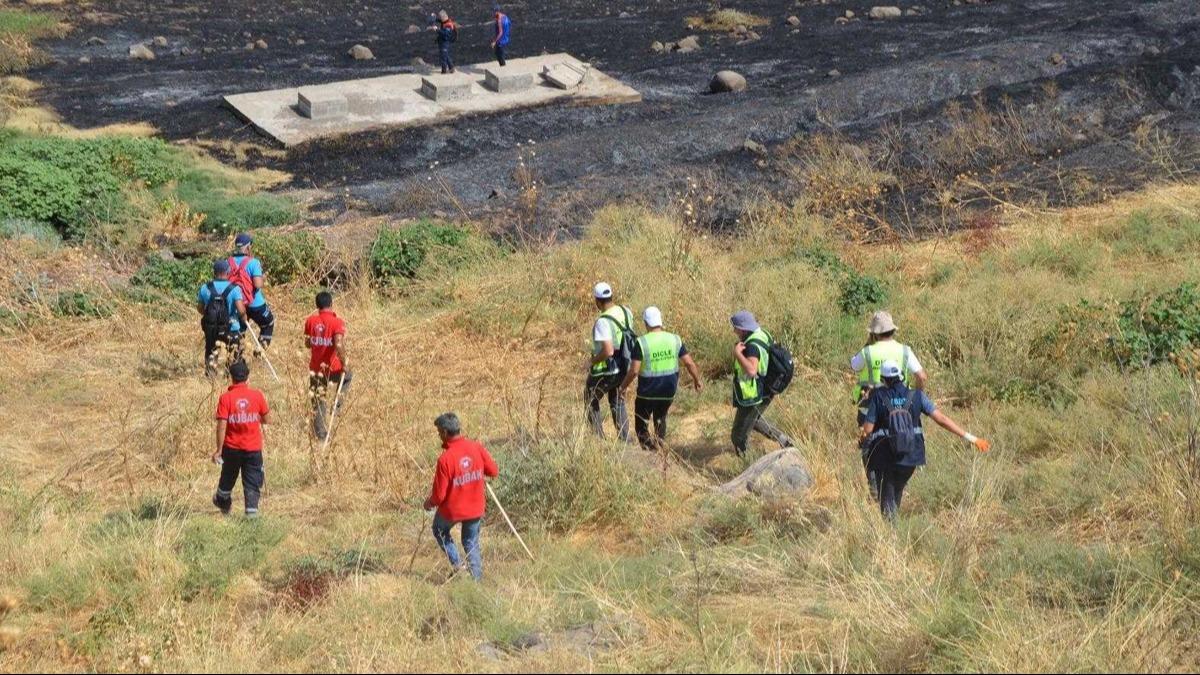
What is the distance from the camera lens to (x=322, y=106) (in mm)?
21875

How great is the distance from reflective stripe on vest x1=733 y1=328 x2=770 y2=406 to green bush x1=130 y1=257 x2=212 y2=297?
22.9ft

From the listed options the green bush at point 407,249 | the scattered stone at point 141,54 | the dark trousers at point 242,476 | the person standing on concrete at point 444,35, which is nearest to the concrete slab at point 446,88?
the person standing on concrete at point 444,35

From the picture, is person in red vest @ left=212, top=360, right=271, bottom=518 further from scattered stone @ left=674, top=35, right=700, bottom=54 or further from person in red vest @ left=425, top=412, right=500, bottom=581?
scattered stone @ left=674, top=35, right=700, bottom=54

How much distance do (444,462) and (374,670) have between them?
1.53 metres

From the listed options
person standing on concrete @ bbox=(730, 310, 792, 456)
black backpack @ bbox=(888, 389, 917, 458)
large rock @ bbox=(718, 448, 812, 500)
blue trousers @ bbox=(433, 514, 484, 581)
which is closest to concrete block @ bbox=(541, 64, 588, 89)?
person standing on concrete @ bbox=(730, 310, 792, 456)

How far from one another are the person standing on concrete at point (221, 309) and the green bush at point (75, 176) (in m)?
5.66

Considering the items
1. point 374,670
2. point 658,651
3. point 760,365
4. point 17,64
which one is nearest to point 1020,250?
point 760,365

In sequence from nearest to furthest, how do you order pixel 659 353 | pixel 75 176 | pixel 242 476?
pixel 242 476 → pixel 659 353 → pixel 75 176

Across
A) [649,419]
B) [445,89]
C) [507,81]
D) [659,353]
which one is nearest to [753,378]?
[659,353]

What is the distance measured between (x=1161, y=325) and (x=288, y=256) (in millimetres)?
8622

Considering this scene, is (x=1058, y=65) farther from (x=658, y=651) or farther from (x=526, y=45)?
(x=658, y=651)

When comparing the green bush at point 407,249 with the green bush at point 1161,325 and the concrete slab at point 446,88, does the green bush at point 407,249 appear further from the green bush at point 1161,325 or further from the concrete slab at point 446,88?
the concrete slab at point 446,88

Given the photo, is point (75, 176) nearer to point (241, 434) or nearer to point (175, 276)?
point (175, 276)

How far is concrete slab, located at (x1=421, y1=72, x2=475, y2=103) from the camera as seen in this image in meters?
23.1
